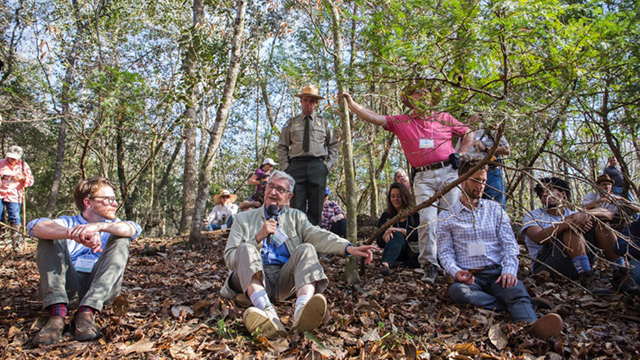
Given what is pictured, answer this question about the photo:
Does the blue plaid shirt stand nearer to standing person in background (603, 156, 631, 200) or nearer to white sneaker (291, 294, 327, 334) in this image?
white sneaker (291, 294, 327, 334)

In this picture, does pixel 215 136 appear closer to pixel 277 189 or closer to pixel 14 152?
pixel 277 189

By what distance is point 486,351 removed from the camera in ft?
9.92

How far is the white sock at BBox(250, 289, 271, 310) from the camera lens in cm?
314

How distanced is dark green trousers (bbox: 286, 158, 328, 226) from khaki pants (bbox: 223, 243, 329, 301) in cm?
213

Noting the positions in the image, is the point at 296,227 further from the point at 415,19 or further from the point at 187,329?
the point at 415,19

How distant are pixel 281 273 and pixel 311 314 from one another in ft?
2.32

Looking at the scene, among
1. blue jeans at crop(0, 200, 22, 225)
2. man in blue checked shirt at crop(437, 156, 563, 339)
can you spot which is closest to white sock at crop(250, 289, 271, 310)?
man in blue checked shirt at crop(437, 156, 563, 339)

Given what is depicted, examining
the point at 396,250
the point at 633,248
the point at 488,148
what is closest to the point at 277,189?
the point at 396,250

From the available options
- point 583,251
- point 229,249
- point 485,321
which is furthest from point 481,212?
point 229,249

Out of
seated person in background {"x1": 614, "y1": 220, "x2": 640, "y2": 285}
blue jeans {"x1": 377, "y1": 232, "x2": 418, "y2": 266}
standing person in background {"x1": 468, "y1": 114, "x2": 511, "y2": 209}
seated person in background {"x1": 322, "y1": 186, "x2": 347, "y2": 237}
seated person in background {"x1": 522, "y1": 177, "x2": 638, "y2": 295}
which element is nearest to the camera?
seated person in background {"x1": 614, "y1": 220, "x2": 640, "y2": 285}

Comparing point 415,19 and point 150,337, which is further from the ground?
point 415,19

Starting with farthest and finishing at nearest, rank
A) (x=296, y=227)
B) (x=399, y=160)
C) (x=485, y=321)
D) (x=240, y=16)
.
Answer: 1. (x=399, y=160)
2. (x=240, y=16)
3. (x=296, y=227)
4. (x=485, y=321)

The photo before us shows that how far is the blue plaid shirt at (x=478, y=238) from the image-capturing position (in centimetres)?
388

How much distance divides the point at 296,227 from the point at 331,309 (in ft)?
2.65
